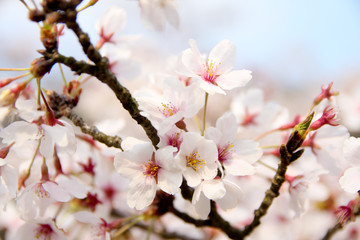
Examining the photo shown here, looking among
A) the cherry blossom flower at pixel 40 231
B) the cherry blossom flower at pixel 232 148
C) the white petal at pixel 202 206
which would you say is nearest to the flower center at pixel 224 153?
the cherry blossom flower at pixel 232 148

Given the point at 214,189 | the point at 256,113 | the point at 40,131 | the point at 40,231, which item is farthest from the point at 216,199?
the point at 256,113

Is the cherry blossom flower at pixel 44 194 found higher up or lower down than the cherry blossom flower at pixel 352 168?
lower down

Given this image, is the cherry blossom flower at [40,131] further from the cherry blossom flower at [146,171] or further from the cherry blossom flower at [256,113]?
the cherry blossom flower at [256,113]

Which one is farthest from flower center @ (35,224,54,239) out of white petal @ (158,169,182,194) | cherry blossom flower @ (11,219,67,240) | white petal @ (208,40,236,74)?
white petal @ (208,40,236,74)

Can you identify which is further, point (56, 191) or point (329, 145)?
point (329, 145)

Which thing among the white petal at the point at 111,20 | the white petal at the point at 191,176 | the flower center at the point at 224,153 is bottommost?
the flower center at the point at 224,153

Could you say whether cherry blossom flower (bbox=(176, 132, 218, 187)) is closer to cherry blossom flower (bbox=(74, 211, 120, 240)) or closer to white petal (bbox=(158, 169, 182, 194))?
white petal (bbox=(158, 169, 182, 194))

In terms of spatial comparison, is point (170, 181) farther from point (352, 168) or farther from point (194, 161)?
point (352, 168)
